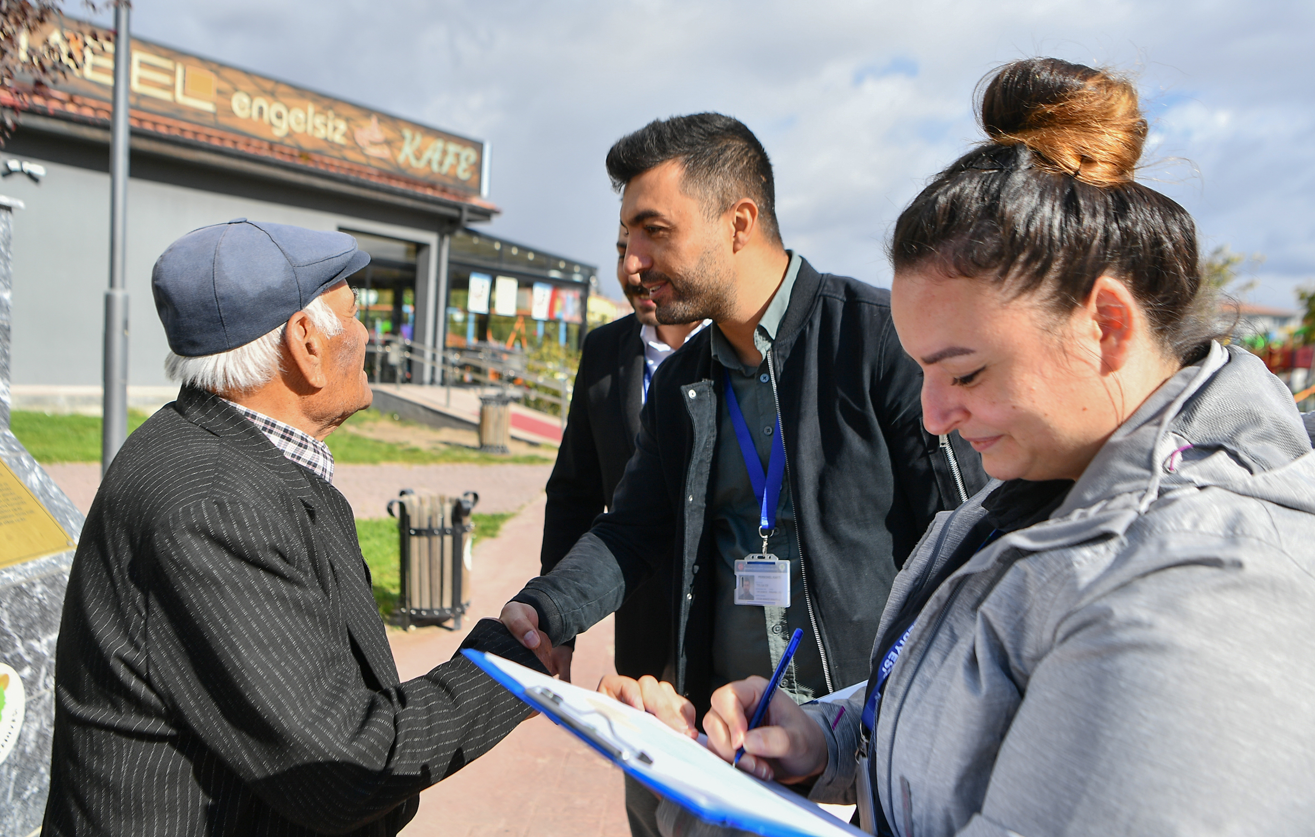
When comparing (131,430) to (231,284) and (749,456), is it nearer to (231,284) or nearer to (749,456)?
(231,284)

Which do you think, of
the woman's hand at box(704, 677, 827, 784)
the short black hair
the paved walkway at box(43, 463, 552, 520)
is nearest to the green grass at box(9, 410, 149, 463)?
the paved walkway at box(43, 463, 552, 520)

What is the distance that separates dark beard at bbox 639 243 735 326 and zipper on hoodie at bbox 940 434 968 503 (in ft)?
2.50

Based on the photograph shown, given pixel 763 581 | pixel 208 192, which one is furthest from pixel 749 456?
pixel 208 192

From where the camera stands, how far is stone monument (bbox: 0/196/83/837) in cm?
256

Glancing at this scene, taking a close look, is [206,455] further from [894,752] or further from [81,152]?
[81,152]

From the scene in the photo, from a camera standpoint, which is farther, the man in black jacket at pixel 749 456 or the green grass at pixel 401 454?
the green grass at pixel 401 454

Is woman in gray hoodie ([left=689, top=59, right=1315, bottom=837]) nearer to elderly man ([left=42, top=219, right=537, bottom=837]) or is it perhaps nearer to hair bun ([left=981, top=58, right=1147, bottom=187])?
hair bun ([left=981, top=58, right=1147, bottom=187])

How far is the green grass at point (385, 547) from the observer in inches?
258

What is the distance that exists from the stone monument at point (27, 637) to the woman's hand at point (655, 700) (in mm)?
2016

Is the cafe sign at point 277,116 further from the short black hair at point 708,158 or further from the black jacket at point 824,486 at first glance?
the black jacket at point 824,486

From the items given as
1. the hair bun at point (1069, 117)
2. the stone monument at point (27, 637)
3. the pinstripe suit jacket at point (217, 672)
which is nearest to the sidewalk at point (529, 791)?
the stone monument at point (27, 637)

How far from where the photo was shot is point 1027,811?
902 mm

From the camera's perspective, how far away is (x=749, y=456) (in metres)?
2.47

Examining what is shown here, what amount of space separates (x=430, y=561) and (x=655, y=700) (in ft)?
15.0
